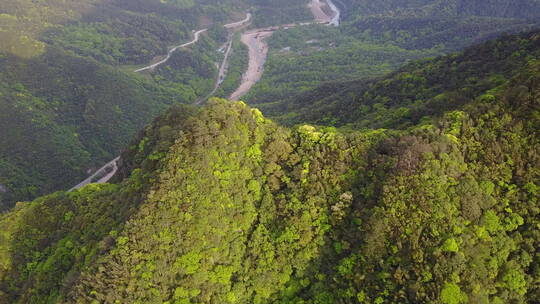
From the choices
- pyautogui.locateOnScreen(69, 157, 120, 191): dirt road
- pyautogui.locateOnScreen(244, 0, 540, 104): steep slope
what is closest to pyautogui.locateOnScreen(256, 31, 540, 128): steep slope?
pyautogui.locateOnScreen(244, 0, 540, 104): steep slope

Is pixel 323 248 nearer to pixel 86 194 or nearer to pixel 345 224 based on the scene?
pixel 345 224

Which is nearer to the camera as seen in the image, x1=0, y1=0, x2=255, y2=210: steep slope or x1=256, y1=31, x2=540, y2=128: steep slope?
x1=256, y1=31, x2=540, y2=128: steep slope

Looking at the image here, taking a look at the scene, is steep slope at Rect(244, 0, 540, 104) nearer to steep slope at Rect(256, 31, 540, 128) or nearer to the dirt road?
steep slope at Rect(256, 31, 540, 128)

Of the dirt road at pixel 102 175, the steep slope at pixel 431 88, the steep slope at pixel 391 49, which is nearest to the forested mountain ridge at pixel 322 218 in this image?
the steep slope at pixel 431 88

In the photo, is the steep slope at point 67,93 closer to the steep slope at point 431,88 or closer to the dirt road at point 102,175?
the dirt road at point 102,175

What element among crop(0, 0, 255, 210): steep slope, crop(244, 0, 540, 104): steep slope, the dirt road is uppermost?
crop(0, 0, 255, 210): steep slope

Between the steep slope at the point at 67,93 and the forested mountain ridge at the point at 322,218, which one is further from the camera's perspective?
the steep slope at the point at 67,93

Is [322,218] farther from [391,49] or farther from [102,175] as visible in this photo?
A: [391,49]

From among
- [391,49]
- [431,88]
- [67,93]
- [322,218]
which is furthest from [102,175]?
[391,49]
